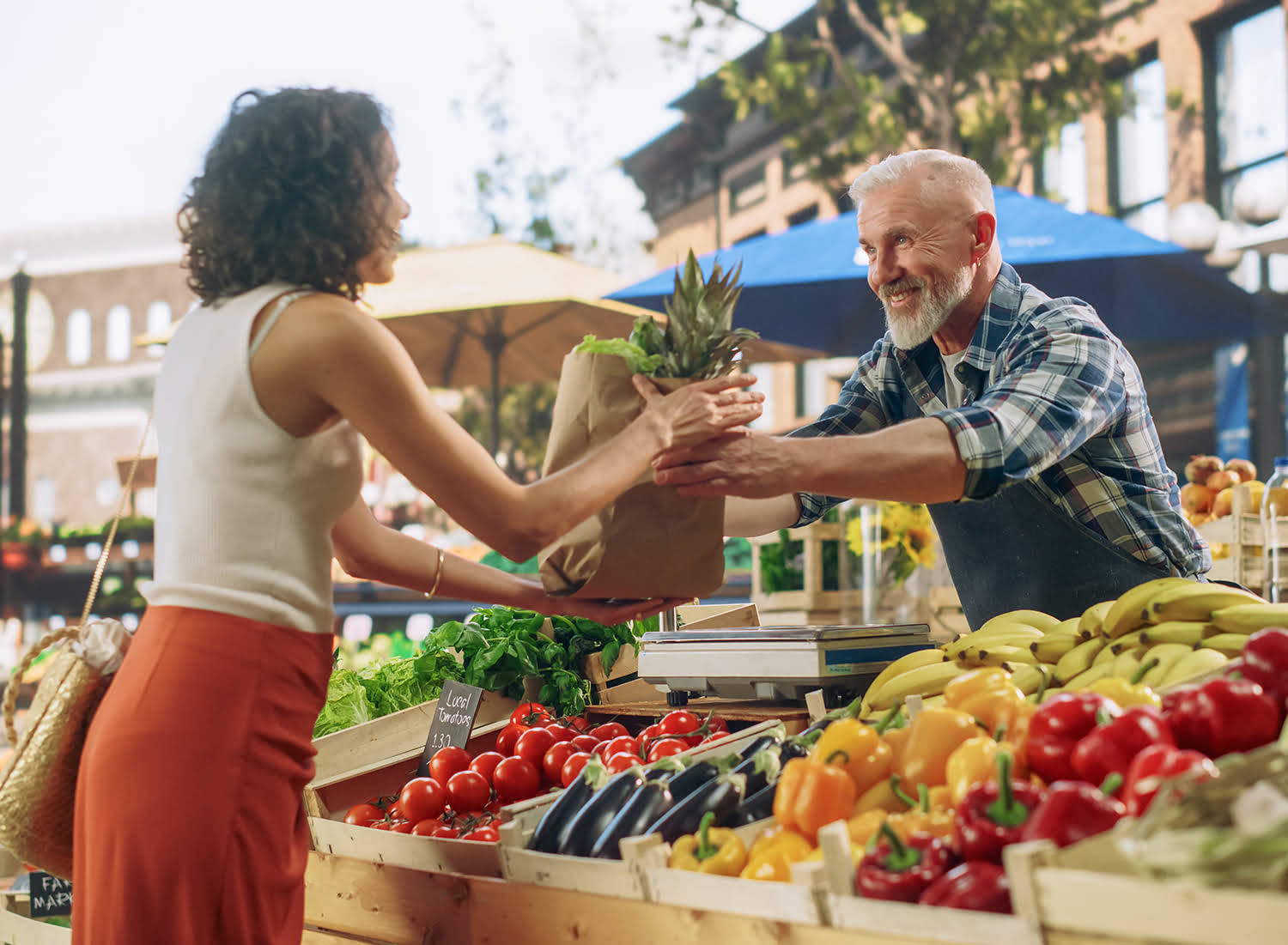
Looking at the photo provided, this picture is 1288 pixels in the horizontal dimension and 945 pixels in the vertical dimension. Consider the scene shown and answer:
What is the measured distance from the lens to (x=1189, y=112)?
443 inches

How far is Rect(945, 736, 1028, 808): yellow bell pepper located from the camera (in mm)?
1831

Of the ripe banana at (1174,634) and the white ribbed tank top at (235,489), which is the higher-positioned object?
the white ribbed tank top at (235,489)

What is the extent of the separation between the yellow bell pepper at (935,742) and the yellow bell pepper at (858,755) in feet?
0.23

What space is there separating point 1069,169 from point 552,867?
43.9 ft

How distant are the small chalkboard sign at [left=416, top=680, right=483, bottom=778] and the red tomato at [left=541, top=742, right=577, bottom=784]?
0.34m

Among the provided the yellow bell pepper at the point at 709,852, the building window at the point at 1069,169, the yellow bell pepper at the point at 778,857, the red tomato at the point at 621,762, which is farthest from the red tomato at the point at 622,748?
the building window at the point at 1069,169

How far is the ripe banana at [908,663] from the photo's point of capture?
8.67 feet

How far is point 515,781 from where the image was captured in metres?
2.92

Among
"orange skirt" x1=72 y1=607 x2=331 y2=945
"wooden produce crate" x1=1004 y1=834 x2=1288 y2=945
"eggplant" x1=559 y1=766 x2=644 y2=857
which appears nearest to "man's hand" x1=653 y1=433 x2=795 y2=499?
"eggplant" x1=559 y1=766 x2=644 y2=857

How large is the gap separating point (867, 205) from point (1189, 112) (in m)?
9.57

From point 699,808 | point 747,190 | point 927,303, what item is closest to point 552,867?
point 699,808

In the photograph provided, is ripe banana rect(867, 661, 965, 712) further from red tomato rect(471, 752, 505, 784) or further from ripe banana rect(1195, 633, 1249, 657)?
red tomato rect(471, 752, 505, 784)

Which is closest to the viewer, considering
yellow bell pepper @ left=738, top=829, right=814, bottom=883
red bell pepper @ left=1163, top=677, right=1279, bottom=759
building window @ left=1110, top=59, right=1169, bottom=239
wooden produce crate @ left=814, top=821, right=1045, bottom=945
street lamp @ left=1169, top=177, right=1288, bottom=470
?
wooden produce crate @ left=814, top=821, right=1045, bottom=945

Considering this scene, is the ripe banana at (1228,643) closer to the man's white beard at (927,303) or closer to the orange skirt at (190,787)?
the man's white beard at (927,303)
